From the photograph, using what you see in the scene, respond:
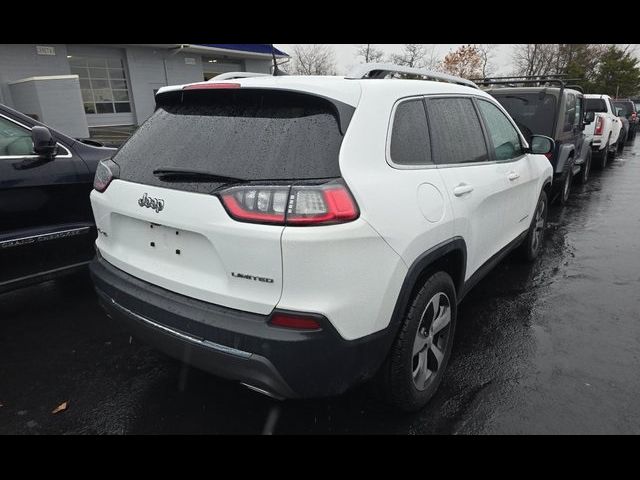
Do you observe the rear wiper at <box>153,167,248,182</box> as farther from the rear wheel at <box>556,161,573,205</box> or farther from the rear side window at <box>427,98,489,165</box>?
the rear wheel at <box>556,161,573,205</box>

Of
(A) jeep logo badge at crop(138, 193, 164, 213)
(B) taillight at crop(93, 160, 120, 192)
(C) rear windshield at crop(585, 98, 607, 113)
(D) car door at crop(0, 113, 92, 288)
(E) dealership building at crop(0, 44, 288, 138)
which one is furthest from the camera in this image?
(E) dealership building at crop(0, 44, 288, 138)

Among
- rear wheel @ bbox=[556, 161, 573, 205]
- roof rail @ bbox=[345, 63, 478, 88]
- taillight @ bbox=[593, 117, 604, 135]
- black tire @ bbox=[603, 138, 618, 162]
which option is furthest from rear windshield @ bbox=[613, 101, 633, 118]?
roof rail @ bbox=[345, 63, 478, 88]

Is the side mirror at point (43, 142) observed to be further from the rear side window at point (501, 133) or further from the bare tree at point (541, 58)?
the bare tree at point (541, 58)

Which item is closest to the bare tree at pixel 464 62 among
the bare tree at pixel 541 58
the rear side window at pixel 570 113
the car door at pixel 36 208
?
the bare tree at pixel 541 58

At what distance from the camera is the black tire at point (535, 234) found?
Result: 4588 mm

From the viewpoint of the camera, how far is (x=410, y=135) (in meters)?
2.37

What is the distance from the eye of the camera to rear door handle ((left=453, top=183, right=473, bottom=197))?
2559mm

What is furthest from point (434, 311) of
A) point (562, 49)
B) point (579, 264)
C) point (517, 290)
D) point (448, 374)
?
point (562, 49)

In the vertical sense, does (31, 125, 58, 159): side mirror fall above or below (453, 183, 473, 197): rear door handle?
above

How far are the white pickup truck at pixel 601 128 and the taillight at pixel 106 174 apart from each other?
A: 10.2 metres

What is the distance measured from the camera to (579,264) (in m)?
4.86

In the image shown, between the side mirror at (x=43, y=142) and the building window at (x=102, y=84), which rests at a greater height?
the side mirror at (x=43, y=142)

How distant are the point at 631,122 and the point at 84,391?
76.7 feet
